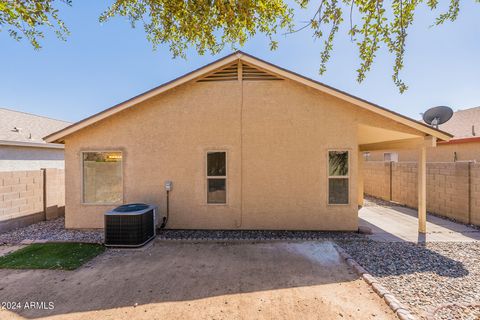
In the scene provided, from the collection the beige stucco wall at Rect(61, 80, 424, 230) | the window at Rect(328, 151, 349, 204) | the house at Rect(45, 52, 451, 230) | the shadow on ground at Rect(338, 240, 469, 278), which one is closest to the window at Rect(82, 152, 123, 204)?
the house at Rect(45, 52, 451, 230)

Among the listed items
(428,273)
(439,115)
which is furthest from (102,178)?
(439,115)

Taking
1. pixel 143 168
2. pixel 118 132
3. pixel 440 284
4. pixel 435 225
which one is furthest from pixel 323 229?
pixel 118 132

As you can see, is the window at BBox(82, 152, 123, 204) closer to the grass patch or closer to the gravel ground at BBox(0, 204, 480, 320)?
the gravel ground at BBox(0, 204, 480, 320)

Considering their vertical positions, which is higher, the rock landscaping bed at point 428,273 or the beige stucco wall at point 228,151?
the beige stucco wall at point 228,151

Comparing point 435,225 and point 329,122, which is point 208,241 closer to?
point 329,122

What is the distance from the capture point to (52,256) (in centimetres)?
546

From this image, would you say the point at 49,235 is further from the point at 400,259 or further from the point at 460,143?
the point at 460,143

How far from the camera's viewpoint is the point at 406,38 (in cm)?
511

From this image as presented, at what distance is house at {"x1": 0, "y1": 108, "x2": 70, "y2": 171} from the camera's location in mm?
10453

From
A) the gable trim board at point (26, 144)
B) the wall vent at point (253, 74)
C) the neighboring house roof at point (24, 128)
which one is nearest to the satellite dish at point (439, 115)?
the wall vent at point (253, 74)

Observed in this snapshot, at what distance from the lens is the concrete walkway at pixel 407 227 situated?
654 cm

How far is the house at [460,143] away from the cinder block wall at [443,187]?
3.92 meters

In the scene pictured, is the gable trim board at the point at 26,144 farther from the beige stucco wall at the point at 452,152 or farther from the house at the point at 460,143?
the beige stucco wall at the point at 452,152

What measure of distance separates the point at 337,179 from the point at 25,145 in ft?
46.5
